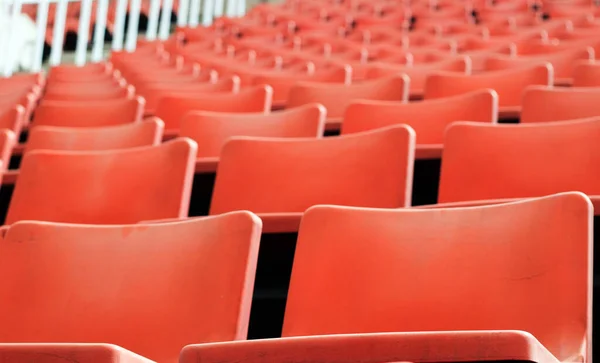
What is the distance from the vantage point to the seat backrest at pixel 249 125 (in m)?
0.72

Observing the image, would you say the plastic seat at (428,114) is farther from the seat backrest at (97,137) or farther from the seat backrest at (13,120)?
the seat backrest at (13,120)

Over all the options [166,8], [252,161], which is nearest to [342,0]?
[166,8]

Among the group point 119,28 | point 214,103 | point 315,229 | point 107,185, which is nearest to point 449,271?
point 315,229

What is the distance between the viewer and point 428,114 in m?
0.71

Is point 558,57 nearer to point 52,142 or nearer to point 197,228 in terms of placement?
point 52,142

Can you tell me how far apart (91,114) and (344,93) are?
0.99 ft

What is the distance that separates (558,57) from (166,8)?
1929 millimetres

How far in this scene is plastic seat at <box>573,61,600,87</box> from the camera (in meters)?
0.82

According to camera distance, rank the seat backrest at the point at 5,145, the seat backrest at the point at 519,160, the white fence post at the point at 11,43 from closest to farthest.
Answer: the seat backrest at the point at 519,160, the seat backrest at the point at 5,145, the white fence post at the point at 11,43

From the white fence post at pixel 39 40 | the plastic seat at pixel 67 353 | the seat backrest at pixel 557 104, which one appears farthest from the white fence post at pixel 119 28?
the plastic seat at pixel 67 353

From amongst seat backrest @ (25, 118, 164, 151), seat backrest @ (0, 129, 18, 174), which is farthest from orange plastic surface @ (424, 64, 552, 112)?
seat backrest @ (0, 129, 18, 174)

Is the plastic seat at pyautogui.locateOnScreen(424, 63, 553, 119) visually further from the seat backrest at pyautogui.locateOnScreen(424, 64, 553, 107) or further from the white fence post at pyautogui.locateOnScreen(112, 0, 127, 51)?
the white fence post at pyautogui.locateOnScreen(112, 0, 127, 51)

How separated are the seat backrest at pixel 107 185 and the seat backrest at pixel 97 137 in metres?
0.12

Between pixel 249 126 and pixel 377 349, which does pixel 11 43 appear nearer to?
pixel 249 126
